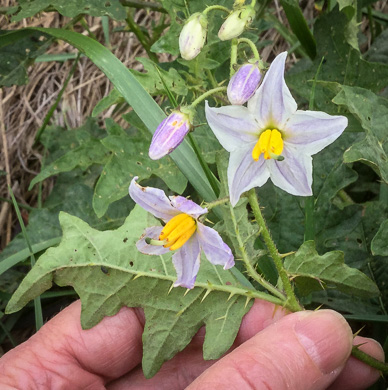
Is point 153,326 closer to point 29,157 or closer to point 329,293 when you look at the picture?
point 329,293

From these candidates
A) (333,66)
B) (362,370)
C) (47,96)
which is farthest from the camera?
(47,96)

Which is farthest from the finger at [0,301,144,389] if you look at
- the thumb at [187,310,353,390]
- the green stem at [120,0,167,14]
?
the green stem at [120,0,167,14]

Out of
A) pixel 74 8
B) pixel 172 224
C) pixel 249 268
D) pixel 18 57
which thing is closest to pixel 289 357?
pixel 249 268

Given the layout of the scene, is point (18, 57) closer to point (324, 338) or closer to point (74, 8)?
point (74, 8)

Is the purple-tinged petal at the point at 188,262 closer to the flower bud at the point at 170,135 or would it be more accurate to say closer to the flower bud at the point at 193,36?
the flower bud at the point at 170,135

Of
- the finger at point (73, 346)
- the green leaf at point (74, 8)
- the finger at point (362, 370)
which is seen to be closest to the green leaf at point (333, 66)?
the green leaf at point (74, 8)

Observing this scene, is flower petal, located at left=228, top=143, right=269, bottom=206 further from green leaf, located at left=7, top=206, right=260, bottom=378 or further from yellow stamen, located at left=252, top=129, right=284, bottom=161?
green leaf, located at left=7, top=206, right=260, bottom=378

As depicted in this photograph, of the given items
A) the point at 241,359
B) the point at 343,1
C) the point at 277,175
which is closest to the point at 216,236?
the point at 277,175
